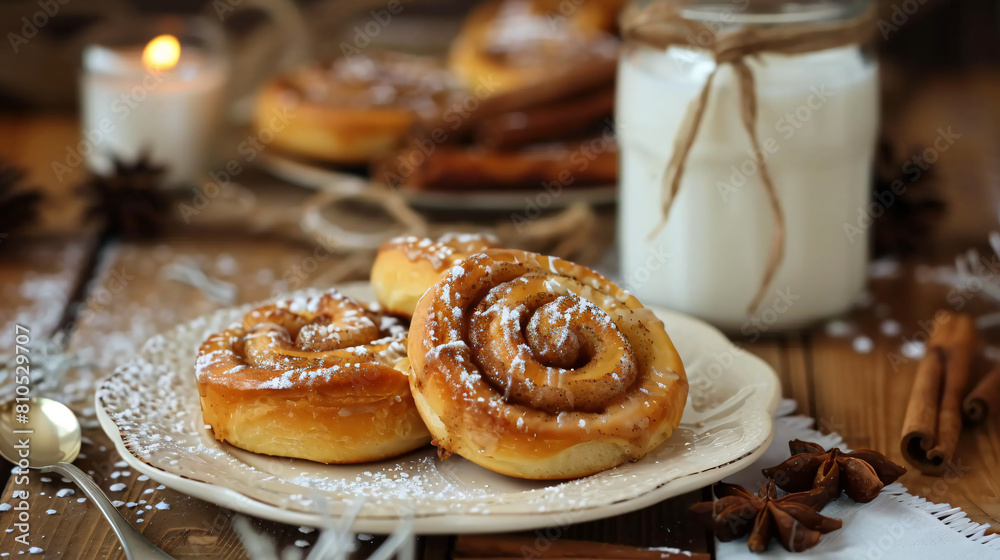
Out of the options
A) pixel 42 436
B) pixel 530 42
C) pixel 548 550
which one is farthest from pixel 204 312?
pixel 530 42

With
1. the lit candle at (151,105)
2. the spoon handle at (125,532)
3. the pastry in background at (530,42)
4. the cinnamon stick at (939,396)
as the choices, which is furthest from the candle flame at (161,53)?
the cinnamon stick at (939,396)

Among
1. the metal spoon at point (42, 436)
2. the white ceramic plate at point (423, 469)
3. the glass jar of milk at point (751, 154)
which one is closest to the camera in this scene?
the white ceramic plate at point (423, 469)

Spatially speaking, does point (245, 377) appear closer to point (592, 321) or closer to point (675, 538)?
point (592, 321)

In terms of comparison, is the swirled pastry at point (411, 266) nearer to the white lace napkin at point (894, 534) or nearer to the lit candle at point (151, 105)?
the white lace napkin at point (894, 534)

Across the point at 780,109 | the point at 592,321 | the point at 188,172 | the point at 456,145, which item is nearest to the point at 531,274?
the point at 592,321

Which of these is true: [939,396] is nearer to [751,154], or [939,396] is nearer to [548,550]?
[751,154]

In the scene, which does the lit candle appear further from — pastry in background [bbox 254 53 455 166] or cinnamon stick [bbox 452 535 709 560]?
cinnamon stick [bbox 452 535 709 560]
